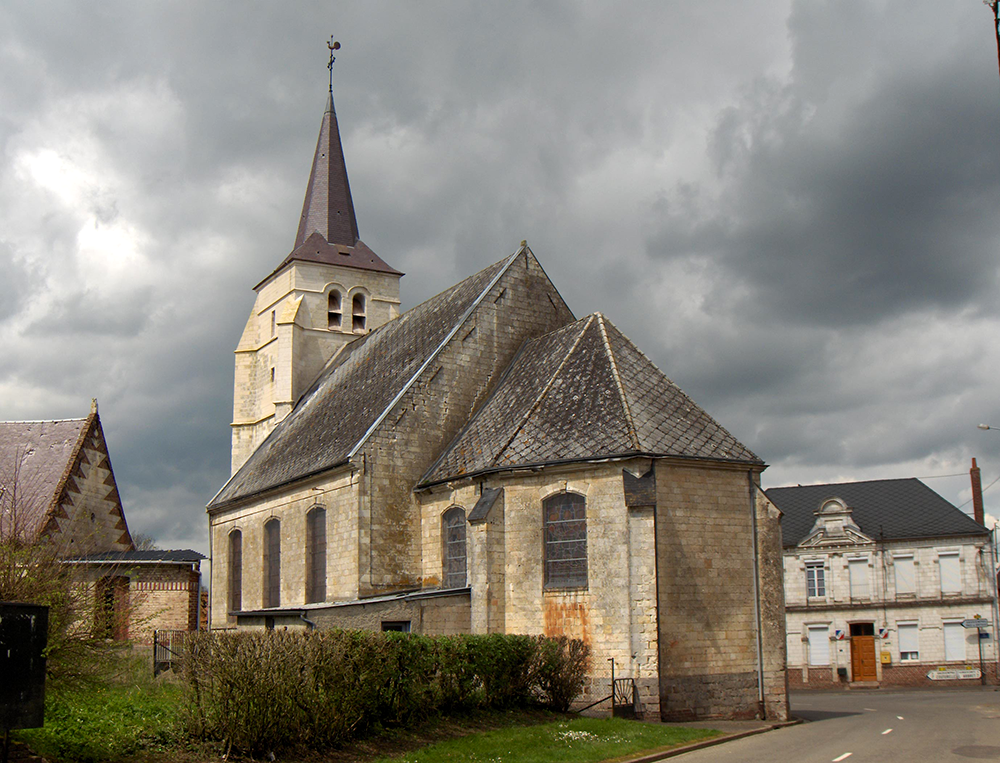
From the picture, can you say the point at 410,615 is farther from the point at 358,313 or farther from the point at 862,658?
the point at 862,658

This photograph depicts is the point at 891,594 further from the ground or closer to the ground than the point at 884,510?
closer to the ground

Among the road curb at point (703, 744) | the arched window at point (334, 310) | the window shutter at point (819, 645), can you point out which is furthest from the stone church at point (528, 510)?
the window shutter at point (819, 645)

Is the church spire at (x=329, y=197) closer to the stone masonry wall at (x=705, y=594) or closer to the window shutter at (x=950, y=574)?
the stone masonry wall at (x=705, y=594)

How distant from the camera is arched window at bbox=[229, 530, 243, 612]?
3034cm

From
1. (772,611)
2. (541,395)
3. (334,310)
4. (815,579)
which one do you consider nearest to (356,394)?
(541,395)

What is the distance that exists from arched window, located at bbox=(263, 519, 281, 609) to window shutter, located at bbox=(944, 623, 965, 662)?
86.8 ft

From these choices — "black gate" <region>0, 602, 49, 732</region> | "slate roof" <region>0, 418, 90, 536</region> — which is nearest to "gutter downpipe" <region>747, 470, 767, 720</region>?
"black gate" <region>0, 602, 49, 732</region>

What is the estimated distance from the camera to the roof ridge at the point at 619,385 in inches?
782

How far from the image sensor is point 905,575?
3891 cm

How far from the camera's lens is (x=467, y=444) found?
23203 millimetres

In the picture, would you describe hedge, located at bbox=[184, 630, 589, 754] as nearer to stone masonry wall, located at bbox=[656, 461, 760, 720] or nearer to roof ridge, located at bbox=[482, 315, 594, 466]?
stone masonry wall, located at bbox=[656, 461, 760, 720]

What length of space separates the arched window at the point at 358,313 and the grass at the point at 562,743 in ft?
78.4

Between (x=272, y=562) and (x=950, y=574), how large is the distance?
26.8 m

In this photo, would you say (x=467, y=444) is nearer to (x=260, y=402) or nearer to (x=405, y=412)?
(x=405, y=412)
